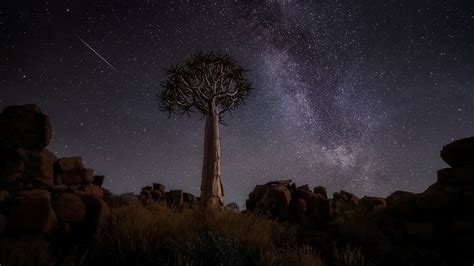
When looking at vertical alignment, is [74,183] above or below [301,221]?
above

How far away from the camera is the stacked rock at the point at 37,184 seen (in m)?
4.89

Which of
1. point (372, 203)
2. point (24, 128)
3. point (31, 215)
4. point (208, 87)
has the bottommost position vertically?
point (31, 215)

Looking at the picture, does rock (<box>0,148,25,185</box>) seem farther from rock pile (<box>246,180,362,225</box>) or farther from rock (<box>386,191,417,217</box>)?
rock (<box>386,191,417,217</box>)

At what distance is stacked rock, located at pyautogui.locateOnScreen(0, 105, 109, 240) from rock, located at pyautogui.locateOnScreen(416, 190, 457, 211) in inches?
286

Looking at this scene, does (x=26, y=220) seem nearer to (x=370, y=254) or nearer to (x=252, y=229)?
(x=252, y=229)

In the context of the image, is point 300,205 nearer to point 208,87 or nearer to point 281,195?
point 281,195

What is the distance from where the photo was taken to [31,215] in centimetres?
487

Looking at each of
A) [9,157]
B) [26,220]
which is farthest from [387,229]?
[9,157]

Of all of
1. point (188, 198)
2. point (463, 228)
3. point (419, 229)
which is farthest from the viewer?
point (188, 198)

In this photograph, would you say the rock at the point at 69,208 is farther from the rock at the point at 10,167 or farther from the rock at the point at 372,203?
the rock at the point at 372,203

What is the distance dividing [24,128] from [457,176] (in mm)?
10329

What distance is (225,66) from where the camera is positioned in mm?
12984

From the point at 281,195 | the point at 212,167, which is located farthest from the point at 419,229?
the point at 212,167

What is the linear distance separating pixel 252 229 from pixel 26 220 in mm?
3871
